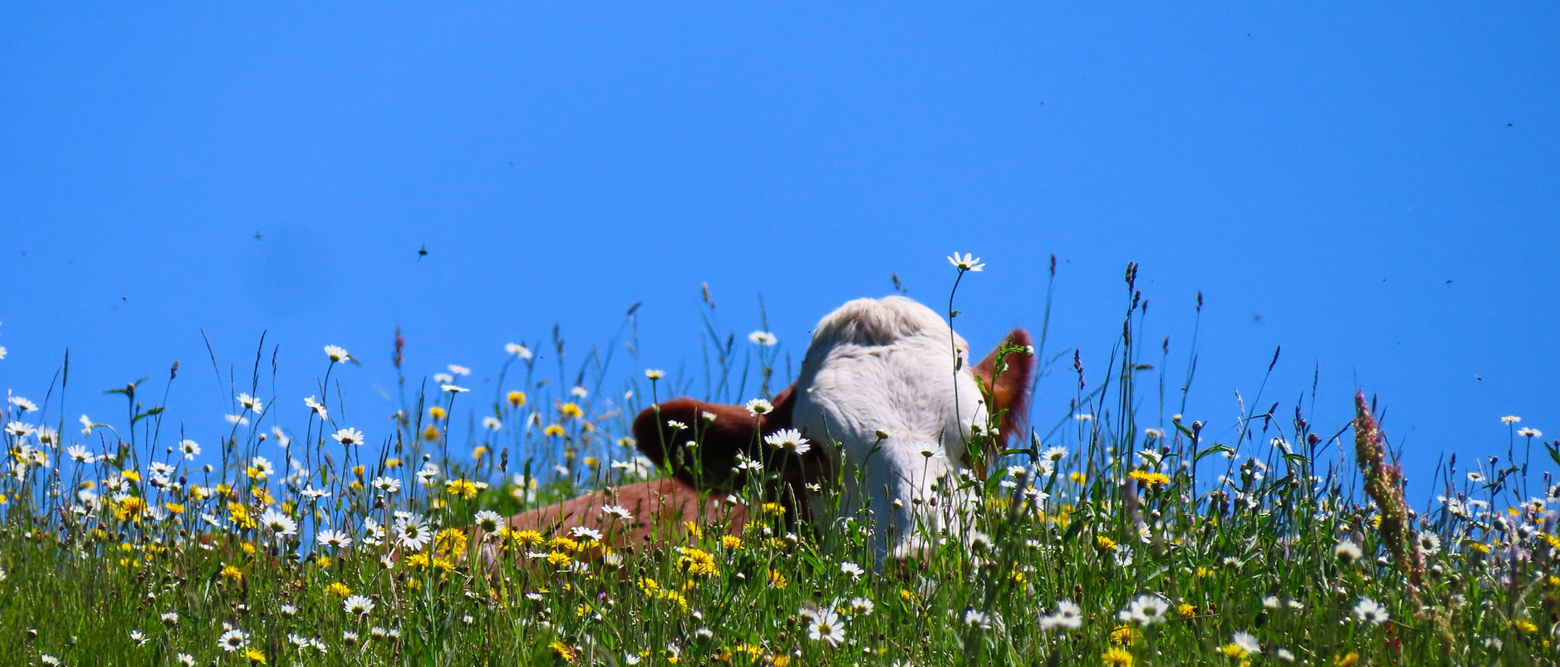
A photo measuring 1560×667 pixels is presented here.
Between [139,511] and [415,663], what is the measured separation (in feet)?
8.00

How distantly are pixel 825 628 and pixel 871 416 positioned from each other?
2.82 metres

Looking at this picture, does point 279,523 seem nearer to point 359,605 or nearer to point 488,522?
point 359,605

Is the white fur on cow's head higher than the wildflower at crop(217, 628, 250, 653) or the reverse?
higher

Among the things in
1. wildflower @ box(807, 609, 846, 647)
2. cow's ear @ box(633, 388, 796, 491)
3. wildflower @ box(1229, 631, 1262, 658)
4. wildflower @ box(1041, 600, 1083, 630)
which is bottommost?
wildflower @ box(807, 609, 846, 647)

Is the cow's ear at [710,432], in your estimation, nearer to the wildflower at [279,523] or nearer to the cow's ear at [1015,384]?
the cow's ear at [1015,384]

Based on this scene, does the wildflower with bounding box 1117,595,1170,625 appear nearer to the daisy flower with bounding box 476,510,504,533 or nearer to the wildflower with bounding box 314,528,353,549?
the daisy flower with bounding box 476,510,504,533

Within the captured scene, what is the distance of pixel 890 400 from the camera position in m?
6.04

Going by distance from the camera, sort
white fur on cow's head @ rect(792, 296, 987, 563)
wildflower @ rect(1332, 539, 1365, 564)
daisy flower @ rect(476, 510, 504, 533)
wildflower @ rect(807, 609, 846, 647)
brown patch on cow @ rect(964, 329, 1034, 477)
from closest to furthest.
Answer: wildflower @ rect(1332, 539, 1365, 564) < wildflower @ rect(807, 609, 846, 647) < daisy flower @ rect(476, 510, 504, 533) < white fur on cow's head @ rect(792, 296, 987, 563) < brown patch on cow @ rect(964, 329, 1034, 477)

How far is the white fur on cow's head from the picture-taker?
5297 mm

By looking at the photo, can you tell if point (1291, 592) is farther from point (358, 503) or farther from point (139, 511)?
point (139, 511)

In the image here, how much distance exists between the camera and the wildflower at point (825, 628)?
3021mm

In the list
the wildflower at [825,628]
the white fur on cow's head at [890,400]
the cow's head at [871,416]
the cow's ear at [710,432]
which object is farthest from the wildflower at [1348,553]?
the cow's ear at [710,432]

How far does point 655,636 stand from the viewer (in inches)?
126

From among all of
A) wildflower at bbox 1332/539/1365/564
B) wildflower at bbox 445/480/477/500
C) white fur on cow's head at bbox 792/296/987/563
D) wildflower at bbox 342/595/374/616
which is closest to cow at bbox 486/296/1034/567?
white fur on cow's head at bbox 792/296/987/563
